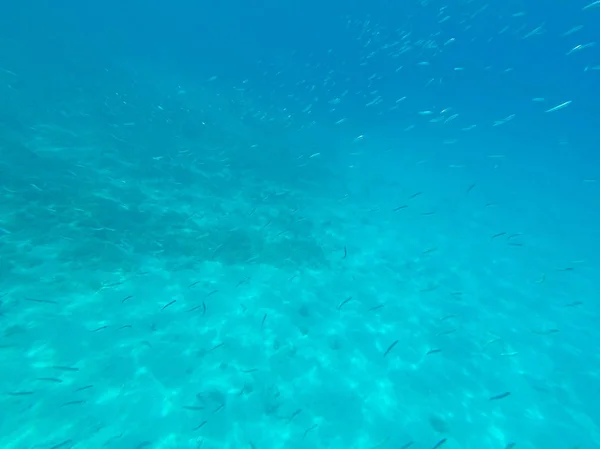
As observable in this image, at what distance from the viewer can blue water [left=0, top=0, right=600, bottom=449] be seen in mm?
9406

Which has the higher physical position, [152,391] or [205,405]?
[152,391]

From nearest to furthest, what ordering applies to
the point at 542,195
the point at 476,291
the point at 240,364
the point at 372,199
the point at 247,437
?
1. the point at 247,437
2. the point at 240,364
3. the point at 476,291
4. the point at 372,199
5. the point at 542,195

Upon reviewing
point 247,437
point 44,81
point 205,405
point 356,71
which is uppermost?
point 356,71

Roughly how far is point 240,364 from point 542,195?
3700 cm

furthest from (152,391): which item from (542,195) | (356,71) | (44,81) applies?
(356,71)

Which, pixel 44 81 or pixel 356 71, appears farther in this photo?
pixel 356 71

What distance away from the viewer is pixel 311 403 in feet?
33.2

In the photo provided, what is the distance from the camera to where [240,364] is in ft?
34.8

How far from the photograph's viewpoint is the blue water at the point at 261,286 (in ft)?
30.9

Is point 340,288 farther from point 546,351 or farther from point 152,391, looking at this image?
point 546,351

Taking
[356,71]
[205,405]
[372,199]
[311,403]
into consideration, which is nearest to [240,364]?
[205,405]

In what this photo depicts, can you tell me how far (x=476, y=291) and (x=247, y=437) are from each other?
13.5m

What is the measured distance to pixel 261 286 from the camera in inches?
539

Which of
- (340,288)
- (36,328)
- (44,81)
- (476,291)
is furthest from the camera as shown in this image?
(44,81)
